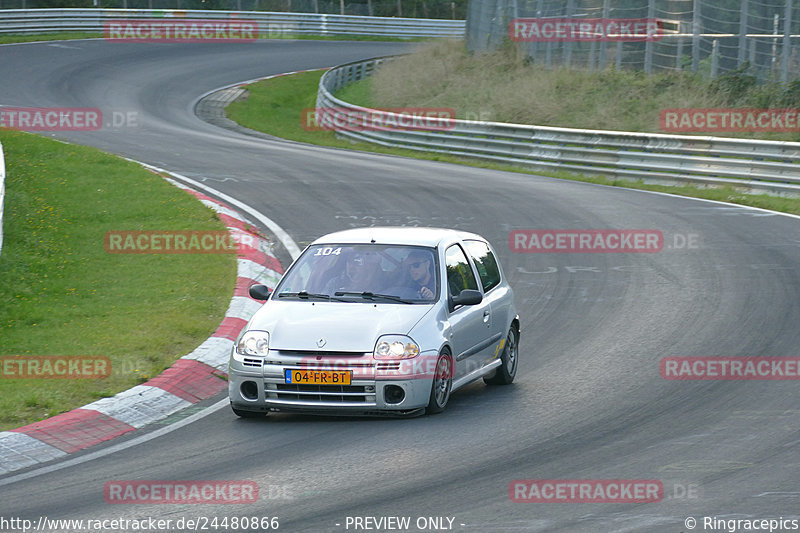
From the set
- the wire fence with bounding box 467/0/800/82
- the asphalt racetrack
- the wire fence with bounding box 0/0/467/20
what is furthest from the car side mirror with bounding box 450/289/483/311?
the wire fence with bounding box 0/0/467/20

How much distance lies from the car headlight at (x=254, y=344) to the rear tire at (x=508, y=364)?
97.6 inches

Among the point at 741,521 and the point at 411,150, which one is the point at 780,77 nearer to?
the point at 411,150

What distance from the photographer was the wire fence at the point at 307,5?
54434 millimetres

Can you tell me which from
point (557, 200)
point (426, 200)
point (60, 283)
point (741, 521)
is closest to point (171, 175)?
point (426, 200)

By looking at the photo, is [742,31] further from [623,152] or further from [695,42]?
[623,152]

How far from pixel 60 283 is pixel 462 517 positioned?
8.34 m

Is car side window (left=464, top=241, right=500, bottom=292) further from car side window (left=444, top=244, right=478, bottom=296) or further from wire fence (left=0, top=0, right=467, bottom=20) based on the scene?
wire fence (left=0, top=0, right=467, bottom=20)

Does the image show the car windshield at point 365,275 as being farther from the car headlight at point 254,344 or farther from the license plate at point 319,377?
the license plate at point 319,377

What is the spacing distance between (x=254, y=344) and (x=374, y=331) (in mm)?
986

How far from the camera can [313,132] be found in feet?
117

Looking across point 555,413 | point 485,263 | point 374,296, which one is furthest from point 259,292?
point 555,413

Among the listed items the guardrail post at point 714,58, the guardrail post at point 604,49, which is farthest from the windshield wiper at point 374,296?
the guardrail post at point 604,49

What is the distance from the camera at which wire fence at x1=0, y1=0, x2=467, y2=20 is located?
179ft

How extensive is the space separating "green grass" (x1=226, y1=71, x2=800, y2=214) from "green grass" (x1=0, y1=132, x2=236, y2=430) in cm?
978
